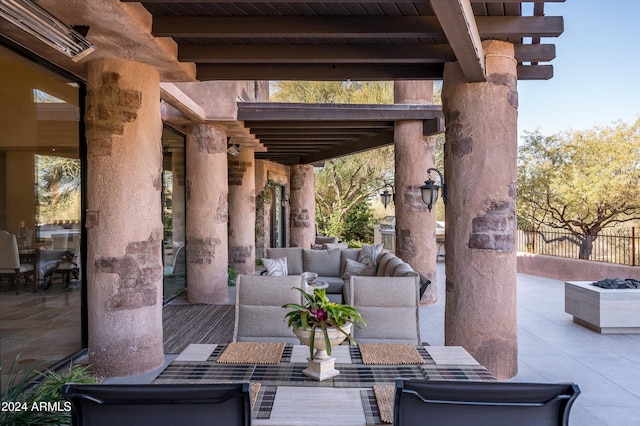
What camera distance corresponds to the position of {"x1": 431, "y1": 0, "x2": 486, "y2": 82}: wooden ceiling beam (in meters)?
2.36

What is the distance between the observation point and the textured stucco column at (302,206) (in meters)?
12.7

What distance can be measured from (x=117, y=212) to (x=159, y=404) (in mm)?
2897

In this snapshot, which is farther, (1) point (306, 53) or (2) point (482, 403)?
(1) point (306, 53)

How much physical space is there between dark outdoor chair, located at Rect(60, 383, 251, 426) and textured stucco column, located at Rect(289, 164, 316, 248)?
1135 cm

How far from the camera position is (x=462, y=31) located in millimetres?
2662

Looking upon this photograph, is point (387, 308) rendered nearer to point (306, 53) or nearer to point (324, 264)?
point (306, 53)

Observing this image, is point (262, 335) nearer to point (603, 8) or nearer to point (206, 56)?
point (206, 56)

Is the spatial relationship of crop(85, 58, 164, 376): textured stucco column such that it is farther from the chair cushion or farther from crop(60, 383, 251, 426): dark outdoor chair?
crop(60, 383, 251, 426): dark outdoor chair

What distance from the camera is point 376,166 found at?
14.3m

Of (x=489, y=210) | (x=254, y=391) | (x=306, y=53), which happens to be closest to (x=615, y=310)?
(x=489, y=210)

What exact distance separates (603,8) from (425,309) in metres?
22.1

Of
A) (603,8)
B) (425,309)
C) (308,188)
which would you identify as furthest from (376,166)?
(603,8)

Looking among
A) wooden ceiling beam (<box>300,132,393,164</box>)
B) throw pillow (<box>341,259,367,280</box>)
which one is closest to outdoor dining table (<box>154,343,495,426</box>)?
throw pillow (<box>341,259,367,280</box>)

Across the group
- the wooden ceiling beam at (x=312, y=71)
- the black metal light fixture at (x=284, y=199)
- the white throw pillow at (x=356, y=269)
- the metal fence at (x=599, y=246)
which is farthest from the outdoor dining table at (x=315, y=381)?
Result: the black metal light fixture at (x=284, y=199)
